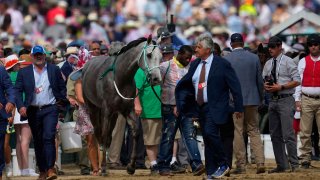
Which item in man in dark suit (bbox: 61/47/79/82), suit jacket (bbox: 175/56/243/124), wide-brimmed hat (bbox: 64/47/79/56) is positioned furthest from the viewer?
wide-brimmed hat (bbox: 64/47/79/56)

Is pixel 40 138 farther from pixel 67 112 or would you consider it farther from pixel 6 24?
pixel 6 24

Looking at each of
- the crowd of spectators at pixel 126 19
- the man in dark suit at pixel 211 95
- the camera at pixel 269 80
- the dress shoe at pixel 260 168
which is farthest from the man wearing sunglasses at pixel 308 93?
the crowd of spectators at pixel 126 19

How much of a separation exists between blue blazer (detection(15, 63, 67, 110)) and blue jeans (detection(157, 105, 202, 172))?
2.15 m

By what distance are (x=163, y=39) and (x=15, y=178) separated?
380 centimetres

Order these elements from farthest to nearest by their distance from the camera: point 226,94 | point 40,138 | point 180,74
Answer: point 180,74 < point 40,138 < point 226,94

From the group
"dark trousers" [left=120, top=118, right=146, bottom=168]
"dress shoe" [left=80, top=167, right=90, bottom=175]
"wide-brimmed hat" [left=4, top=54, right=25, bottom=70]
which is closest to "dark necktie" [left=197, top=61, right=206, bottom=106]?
"dress shoe" [left=80, top=167, right=90, bottom=175]

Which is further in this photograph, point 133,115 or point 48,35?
point 48,35

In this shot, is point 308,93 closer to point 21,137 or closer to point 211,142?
point 211,142

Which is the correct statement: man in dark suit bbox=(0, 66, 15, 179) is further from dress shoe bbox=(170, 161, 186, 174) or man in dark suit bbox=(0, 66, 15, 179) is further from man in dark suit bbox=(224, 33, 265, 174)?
man in dark suit bbox=(224, 33, 265, 174)

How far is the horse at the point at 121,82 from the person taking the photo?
22984 millimetres

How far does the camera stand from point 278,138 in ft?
76.0

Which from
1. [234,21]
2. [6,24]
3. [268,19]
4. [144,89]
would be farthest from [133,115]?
[268,19]

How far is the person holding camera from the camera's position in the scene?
2283 cm

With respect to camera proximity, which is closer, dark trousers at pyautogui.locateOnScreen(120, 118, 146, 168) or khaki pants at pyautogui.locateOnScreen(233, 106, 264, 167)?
khaki pants at pyautogui.locateOnScreen(233, 106, 264, 167)
